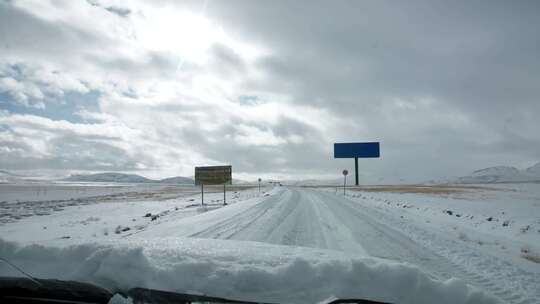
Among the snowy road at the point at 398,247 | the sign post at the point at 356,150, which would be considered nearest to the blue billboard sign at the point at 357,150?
the sign post at the point at 356,150

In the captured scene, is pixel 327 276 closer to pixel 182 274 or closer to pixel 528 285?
pixel 182 274

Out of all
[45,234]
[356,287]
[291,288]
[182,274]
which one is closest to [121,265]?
[182,274]

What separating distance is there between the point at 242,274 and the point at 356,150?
229 ft

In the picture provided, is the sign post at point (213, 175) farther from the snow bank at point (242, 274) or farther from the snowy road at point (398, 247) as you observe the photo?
the snow bank at point (242, 274)

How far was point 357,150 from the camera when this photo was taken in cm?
6950

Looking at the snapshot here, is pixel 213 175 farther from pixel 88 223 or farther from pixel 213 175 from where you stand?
pixel 88 223

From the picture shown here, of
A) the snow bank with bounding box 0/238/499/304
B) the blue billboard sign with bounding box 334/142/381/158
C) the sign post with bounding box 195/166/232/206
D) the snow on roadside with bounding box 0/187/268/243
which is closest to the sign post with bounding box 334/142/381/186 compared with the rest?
the blue billboard sign with bounding box 334/142/381/158

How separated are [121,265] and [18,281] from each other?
0.69 metres

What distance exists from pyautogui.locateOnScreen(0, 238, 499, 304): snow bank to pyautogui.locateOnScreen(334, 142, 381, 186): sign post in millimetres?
68512

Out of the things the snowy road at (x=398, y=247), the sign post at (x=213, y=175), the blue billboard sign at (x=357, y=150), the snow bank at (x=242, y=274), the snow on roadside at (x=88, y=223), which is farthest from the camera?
the blue billboard sign at (x=357, y=150)

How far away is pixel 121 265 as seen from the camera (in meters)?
2.49

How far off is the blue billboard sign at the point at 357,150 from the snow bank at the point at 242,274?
6851 cm

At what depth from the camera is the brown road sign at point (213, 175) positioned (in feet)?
100

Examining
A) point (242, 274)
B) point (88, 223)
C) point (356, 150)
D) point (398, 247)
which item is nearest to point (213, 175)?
point (88, 223)
